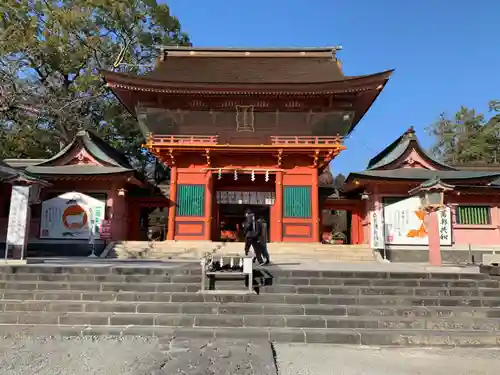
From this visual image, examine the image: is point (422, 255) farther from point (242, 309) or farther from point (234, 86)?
point (234, 86)

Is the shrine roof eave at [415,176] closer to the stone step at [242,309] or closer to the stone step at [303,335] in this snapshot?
the stone step at [242,309]

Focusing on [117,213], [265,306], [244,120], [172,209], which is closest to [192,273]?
[265,306]

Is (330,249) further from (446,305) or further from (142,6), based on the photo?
(142,6)

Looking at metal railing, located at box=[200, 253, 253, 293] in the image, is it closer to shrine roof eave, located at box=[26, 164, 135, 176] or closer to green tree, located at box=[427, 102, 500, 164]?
shrine roof eave, located at box=[26, 164, 135, 176]

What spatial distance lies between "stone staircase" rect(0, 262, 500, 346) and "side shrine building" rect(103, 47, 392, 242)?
8.13m

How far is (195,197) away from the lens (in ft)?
57.1

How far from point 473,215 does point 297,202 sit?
7596 mm

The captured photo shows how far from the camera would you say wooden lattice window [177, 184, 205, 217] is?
17.2 m

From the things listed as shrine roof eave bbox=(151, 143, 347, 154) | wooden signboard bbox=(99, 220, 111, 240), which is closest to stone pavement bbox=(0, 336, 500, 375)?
wooden signboard bbox=(99, 220, 111, 240)

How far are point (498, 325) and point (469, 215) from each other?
9.86m

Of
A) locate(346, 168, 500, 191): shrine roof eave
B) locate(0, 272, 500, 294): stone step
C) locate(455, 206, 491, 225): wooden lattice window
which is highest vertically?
A: locate(346, 168, 500, 191): shrine roof eave

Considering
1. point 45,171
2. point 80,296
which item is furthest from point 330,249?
point 45,171

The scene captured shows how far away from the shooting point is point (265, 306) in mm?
7492

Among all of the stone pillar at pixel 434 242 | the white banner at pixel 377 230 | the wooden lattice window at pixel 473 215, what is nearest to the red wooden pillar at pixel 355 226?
the white banner at pixel 377 230
